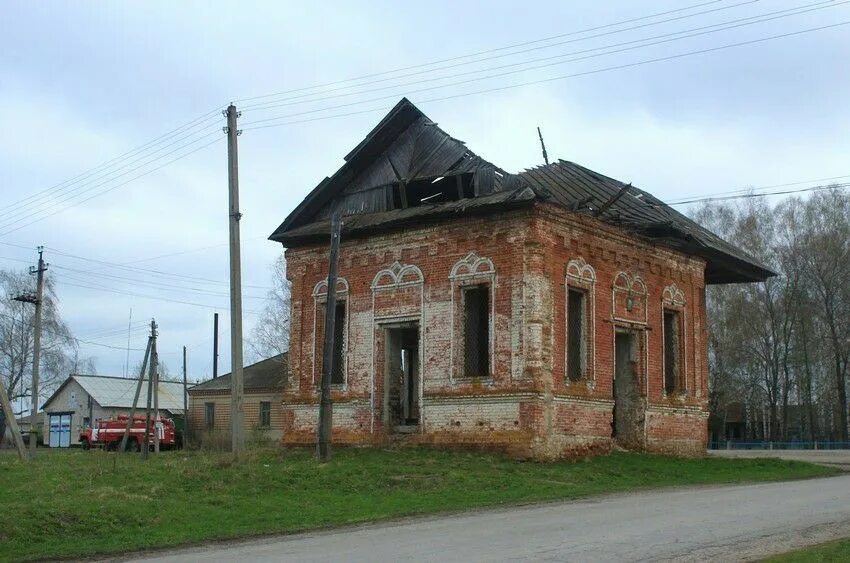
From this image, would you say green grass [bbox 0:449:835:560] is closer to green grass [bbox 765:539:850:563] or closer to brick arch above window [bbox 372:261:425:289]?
brick arch above window [bbox 372:261:425:289]

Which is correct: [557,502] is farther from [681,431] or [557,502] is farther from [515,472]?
[681,431]

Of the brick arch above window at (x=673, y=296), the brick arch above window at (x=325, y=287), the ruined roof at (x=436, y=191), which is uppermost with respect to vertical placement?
the ruined roof at (x=436, y=191)

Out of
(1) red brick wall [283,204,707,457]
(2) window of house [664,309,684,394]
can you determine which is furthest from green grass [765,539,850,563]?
(2) window of house [664,309,684,394]

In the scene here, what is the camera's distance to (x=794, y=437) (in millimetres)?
59656

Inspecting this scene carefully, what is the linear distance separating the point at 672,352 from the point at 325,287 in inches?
417

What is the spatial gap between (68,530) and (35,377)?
89.9ft

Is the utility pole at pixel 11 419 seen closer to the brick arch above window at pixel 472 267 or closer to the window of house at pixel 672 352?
the brick arch above window at pixel 472 267

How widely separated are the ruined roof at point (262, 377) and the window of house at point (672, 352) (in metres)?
23.8

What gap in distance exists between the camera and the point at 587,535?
35.4ft

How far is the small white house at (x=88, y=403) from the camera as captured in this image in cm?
6162

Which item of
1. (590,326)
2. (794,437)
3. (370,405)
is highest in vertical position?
(590,326)

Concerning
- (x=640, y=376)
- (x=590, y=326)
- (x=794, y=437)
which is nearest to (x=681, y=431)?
(x=640, y=376)

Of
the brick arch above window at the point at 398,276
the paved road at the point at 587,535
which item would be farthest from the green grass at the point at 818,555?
the brick arch above window at the point at 398,276

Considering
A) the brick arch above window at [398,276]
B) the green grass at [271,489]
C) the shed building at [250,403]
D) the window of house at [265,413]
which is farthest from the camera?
the window of house at [265,413]
